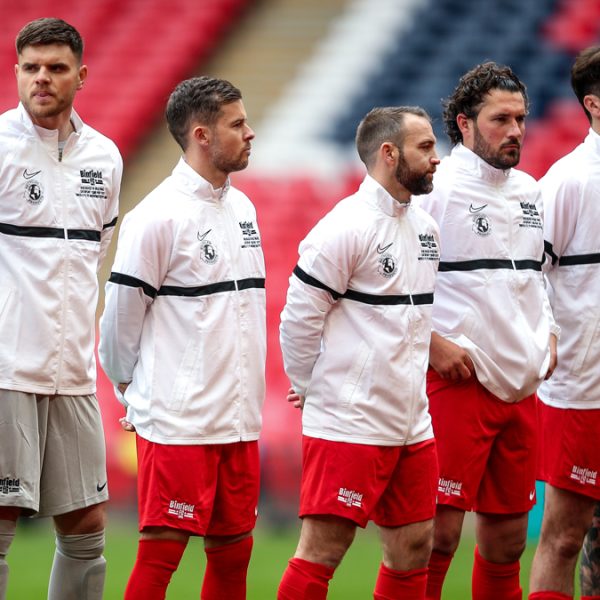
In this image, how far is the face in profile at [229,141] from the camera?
4098 mm

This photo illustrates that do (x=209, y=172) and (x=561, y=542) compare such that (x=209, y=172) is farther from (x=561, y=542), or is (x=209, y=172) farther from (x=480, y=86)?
(x=561, y=542)

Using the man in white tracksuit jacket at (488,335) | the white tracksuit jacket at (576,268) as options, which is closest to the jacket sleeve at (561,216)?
the white tracksuit jacket at (576,268)

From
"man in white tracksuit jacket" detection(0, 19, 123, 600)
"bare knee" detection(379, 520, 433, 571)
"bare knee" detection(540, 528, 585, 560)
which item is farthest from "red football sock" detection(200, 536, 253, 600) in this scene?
"bare knee" detection(540, 528, 585, 560)

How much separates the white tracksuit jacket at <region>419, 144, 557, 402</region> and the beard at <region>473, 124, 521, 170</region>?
0.08 ft

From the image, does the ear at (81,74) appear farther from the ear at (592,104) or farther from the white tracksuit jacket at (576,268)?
the ear at (592,104)

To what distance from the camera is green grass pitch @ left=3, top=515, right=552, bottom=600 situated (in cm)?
594

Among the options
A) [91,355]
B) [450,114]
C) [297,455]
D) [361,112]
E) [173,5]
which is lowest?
[297,455]

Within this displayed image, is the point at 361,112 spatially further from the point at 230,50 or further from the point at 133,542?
the point at 133,542

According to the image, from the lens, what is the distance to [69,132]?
4055 millimetres

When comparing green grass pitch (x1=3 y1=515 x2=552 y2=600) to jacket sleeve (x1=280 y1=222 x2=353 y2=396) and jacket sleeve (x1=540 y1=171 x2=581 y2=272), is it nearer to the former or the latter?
jacket sleeve (x1=540 y1=171 x2=581 y2=272)

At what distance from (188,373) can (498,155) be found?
1.27 meters

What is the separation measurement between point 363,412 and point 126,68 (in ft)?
26.1

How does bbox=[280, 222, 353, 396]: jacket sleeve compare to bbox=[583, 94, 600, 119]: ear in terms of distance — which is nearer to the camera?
bbox=[280, 222, 353, 396]: jacket sleeve

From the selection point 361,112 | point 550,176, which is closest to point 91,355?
point 550,176
